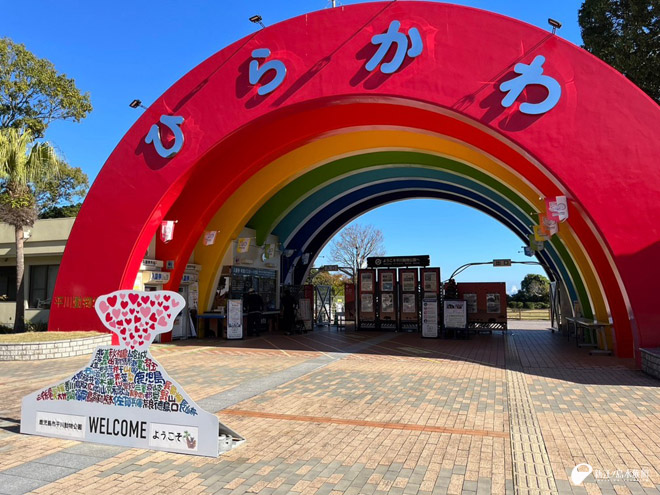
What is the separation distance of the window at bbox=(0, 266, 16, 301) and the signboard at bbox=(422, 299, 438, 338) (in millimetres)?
16595

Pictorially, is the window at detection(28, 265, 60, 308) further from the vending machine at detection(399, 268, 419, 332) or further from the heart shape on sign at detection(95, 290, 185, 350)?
the heart shape on sign at detection(95, 290, 185, 350)

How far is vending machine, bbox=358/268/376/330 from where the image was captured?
2238cm

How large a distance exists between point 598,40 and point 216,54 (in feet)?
44.2

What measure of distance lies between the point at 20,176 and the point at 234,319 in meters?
7.87

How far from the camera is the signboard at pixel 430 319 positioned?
18781 mm

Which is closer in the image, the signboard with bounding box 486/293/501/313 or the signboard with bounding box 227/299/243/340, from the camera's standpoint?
the signboard with bounding box 227/299/243/340

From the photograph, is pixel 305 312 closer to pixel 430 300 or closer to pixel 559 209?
pixel 430 300

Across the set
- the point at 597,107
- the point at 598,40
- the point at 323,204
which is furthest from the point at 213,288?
the point at 598,40

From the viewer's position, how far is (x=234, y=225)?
18.6m

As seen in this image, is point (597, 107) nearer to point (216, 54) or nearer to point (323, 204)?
point (216, 54)

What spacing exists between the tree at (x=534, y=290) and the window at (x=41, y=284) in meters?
39.2

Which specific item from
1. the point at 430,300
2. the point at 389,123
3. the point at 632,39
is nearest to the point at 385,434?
the point at 389,123

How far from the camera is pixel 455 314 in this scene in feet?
60.6

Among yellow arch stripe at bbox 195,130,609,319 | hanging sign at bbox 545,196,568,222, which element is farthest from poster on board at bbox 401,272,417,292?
hanging sign at bbox 545,196,568,222
